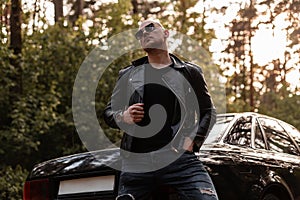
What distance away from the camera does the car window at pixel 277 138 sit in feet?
20.9

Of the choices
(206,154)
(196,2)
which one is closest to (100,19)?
(196,2)

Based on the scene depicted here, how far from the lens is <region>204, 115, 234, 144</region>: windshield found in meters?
5.44

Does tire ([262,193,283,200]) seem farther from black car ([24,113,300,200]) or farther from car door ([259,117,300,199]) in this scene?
car door ([259,117,300,199])

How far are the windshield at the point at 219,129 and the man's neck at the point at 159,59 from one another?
1424mm

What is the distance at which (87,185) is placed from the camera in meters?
4.67

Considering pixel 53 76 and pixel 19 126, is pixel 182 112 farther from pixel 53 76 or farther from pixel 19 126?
pixel 53 76

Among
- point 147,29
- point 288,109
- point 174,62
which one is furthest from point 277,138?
point 288,109

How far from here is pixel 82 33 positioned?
45.2ft

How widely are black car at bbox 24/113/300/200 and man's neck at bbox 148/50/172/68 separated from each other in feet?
2.87

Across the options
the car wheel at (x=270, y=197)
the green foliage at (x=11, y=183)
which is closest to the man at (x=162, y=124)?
the car wheel at (x=270, y=197)

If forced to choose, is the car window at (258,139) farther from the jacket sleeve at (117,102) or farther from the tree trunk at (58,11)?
the tree trunk at (58,11)

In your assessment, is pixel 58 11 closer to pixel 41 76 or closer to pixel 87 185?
pixel 41 76

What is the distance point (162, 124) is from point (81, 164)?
1.10 m

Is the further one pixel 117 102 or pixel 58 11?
pixel 58 11
